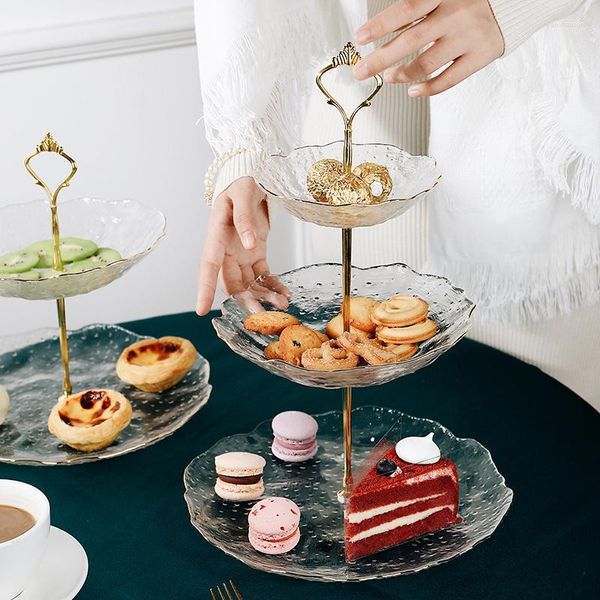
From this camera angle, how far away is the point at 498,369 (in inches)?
54.8

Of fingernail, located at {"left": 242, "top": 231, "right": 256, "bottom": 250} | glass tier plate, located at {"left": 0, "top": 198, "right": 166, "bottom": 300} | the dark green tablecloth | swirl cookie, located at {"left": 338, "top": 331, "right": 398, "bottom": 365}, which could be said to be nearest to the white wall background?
glass tier plate, located at {"left": 0, "top": 198, "right": 166, "bottom": 300}

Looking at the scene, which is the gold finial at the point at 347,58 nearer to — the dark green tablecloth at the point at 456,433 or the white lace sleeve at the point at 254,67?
the white lace sleeve at the point at 254,67

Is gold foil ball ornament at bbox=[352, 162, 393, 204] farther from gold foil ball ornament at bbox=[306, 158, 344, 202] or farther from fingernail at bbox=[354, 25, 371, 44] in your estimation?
fingernail at bbox=[354, 25, 371, 44]

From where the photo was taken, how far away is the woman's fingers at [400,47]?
2.98 feet

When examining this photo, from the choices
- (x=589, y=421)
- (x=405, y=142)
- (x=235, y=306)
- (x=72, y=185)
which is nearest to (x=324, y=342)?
(x=235, y=306)

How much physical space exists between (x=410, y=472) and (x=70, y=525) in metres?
0.40

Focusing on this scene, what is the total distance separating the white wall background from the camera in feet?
6.83

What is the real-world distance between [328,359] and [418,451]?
19cm

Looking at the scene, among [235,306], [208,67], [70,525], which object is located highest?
[208,67]

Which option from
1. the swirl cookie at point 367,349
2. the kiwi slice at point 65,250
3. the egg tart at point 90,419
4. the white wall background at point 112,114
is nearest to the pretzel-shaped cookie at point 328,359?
the swirl cookie at point 367,349

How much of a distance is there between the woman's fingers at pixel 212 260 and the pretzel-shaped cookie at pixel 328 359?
0.25m

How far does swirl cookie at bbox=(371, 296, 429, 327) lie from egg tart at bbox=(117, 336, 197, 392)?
390 mm

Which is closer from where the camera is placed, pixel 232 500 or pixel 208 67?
pixel 232 500

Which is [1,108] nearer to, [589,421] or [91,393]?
[91,393]
